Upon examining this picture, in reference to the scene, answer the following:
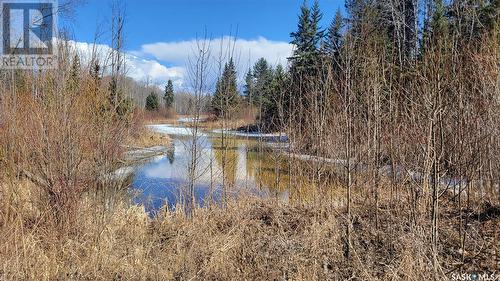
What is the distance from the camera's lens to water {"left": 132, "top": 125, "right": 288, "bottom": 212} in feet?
21.3

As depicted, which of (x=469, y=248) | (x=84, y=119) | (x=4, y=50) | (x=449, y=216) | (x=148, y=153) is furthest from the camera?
(x=148, y=153)

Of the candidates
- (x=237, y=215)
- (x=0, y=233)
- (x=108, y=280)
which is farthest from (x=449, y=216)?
(x=0, y=233)

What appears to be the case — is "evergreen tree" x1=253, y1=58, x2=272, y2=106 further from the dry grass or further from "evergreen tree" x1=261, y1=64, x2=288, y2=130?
the dry grass

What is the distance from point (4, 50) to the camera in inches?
366

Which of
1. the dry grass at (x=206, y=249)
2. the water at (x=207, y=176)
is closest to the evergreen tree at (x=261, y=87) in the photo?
the water at (x=207, y=176)

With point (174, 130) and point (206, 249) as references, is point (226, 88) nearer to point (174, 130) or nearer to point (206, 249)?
point (206, 249)

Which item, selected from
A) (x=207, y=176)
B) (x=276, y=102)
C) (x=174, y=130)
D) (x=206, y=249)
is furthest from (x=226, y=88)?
(x=174, y=130)

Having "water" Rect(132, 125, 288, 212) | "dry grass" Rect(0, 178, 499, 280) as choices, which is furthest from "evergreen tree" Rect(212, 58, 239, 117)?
"dry grass" Rect(0, 178, 499, 280)

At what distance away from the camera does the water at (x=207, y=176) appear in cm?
648

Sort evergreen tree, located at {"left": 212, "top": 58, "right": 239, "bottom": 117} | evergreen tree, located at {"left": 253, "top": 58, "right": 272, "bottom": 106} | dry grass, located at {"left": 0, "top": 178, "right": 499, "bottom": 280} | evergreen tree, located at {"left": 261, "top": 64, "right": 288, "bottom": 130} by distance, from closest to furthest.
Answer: dry grass, located at {"left": 0, "top": 178, "right": 499, "bottom": 280} → evergreen tree, located at {"left": 212, "top": 58, "right": 239, "bottom": 117} → evergreen tree, located at {"left": 261, "top": 64, "right": 288, "bottom": 130} → evergreen tree, located at {"left": 253, "top": 58, "right": 272, "bottom": 106}

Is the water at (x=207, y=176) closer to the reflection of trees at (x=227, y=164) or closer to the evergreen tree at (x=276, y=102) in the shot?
the reflection of trees at (x=227, y=164)

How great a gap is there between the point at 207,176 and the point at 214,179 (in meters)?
4.59

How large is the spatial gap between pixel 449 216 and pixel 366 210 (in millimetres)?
1269

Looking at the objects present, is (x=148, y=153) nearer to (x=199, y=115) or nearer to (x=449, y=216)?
(x=199, y=115)
